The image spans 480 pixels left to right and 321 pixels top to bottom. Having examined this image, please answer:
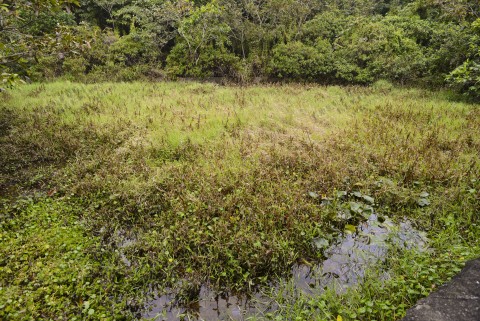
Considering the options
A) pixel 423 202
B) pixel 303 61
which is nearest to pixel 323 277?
pixel 423 202

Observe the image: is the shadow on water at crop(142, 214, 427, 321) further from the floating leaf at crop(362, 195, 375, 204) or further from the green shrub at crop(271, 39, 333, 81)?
the green shrub at crop(271, 39, 333, 81)

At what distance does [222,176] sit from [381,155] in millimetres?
3354

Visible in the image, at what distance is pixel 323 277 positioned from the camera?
3.56 meters

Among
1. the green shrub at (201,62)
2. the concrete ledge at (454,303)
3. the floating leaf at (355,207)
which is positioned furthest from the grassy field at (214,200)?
the green shrub at (201,62)

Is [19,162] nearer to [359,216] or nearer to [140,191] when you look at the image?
[140,191]

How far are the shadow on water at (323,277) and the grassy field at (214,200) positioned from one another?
143 millimetres

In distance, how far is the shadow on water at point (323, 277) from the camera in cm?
320

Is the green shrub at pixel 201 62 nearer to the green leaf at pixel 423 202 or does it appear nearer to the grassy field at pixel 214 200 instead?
the grassy field at pixel 214 200

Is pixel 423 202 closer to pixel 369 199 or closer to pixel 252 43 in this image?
pixel 369 199

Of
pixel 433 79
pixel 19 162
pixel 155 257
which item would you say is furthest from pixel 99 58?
pixel 433 79

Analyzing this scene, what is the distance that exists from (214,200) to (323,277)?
6.63 ft

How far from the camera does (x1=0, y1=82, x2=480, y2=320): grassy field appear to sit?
10.8ft

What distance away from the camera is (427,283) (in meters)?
3.10

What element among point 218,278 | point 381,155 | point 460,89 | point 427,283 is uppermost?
point 460,89
